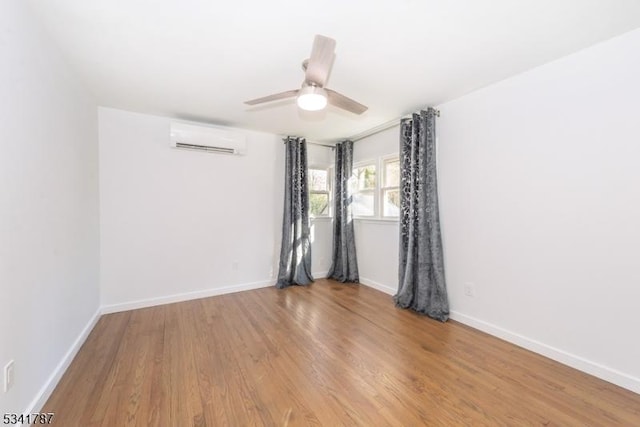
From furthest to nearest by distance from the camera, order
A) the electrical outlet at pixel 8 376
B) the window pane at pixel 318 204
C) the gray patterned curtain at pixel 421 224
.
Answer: the window pane at pixel 318 204
the gray patterned curtain at pixel 421 224
the electrical outlet at pixel 8 376

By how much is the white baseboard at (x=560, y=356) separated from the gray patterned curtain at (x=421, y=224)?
35cm

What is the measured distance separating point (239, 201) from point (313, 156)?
4.91ft

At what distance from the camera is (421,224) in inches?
118

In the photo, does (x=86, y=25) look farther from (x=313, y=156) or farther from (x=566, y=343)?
(x=566, y=343)

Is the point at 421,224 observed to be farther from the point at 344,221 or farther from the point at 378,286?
the point at 344,221

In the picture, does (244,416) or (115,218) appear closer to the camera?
(244,416)

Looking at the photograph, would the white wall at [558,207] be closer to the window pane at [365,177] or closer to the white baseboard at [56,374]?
the window pane at [365,177]

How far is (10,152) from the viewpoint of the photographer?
4.33 ft

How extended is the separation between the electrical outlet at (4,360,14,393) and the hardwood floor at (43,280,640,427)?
378 mm

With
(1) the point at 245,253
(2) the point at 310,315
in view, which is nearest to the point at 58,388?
(2) the point at 310,315

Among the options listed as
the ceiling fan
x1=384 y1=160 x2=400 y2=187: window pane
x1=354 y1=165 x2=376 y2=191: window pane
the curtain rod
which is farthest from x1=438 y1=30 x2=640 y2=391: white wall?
the ceiling fan

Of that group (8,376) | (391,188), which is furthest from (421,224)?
(8,376)

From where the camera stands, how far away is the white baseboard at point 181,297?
120 inches

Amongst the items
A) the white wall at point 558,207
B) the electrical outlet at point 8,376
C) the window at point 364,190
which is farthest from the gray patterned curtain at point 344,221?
the electrical outlet at point 8,376
